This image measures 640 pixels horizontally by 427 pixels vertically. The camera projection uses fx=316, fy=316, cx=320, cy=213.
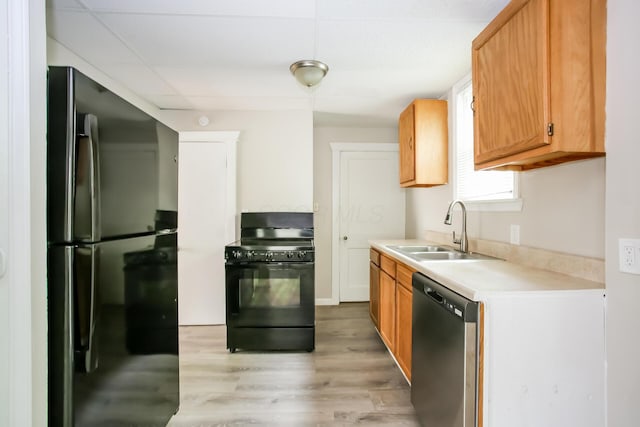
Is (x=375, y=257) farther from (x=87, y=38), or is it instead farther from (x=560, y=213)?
(x=87, y=38)

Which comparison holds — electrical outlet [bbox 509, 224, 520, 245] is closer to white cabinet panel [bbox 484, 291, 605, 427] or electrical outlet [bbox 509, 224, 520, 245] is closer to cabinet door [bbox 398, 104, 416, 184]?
white cabinet panel [bbox 484, 291, 605, 427]

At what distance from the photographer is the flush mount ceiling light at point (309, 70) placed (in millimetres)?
2262

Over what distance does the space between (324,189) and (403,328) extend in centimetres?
229

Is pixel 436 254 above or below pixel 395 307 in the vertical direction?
above

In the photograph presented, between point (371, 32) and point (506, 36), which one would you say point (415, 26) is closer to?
point (371, 32)

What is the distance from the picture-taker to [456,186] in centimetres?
273

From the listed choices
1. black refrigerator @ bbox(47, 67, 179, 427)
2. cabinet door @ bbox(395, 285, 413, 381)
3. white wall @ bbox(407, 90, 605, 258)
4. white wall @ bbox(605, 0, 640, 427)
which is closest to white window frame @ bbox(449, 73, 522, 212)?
white wall @ bbox(407, 90, 605, 258)

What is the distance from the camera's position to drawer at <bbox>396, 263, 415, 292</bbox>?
208cm

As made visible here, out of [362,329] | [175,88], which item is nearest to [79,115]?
[175,88]

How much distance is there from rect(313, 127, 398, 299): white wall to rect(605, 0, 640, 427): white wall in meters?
3.03

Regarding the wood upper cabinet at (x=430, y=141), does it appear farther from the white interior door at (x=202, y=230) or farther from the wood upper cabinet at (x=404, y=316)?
the white interior door at (x=202, y=230)

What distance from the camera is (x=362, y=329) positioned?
10.7 ft

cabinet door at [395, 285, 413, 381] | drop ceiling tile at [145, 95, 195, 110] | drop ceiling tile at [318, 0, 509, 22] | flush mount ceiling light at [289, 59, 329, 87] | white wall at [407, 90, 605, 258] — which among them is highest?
drop ceiling tile at [145, 95, 195, 110]

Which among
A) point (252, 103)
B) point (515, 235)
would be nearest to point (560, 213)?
point (515, 235)
